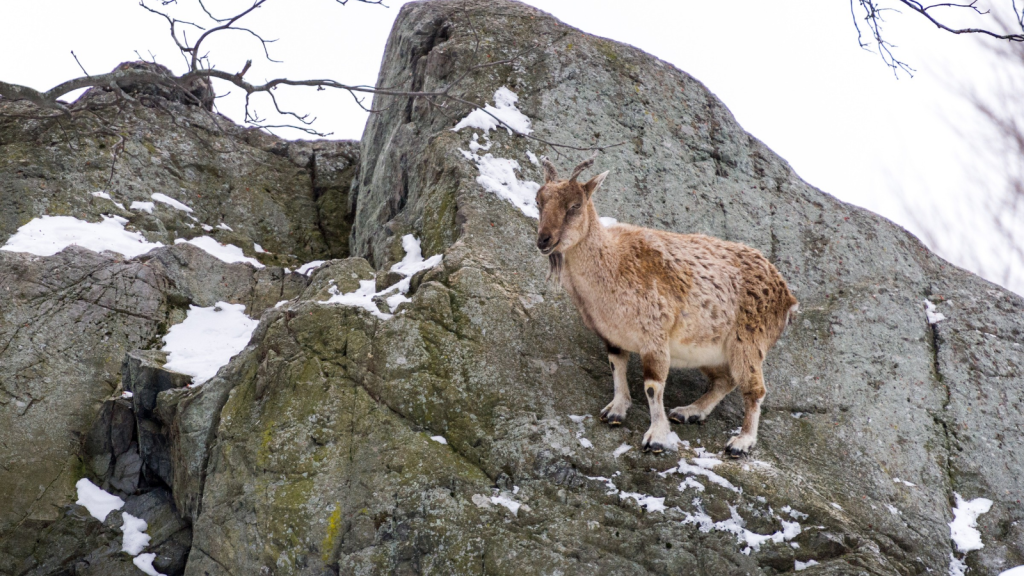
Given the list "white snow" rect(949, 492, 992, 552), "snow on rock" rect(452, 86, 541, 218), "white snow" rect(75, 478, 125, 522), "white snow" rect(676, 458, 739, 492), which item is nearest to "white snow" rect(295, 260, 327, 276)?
"snow on rock" rect(452, 86, 541, 218)

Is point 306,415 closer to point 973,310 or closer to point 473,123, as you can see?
point 473,123

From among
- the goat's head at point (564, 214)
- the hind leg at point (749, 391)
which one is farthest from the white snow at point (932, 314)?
the goat's head at point (564, 214)

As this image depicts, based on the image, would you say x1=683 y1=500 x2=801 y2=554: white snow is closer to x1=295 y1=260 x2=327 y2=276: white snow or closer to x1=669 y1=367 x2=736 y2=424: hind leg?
x1=669 y1=367 x2=736 y2=424: hind leg

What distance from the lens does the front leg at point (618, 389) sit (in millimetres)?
7727

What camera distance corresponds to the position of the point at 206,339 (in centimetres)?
1021

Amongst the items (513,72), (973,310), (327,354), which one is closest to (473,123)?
(513,72)

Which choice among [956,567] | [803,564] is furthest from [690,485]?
[956,567]

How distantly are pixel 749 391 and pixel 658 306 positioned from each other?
137cm

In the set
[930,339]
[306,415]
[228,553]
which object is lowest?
[228,553]

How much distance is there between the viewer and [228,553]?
23.9 ft

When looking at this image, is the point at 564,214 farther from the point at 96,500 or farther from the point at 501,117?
the point at 96,500

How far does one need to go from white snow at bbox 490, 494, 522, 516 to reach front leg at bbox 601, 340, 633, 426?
1.35 metres

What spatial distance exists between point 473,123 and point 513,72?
1571mm

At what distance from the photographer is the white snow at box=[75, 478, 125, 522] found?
27.7 ft
